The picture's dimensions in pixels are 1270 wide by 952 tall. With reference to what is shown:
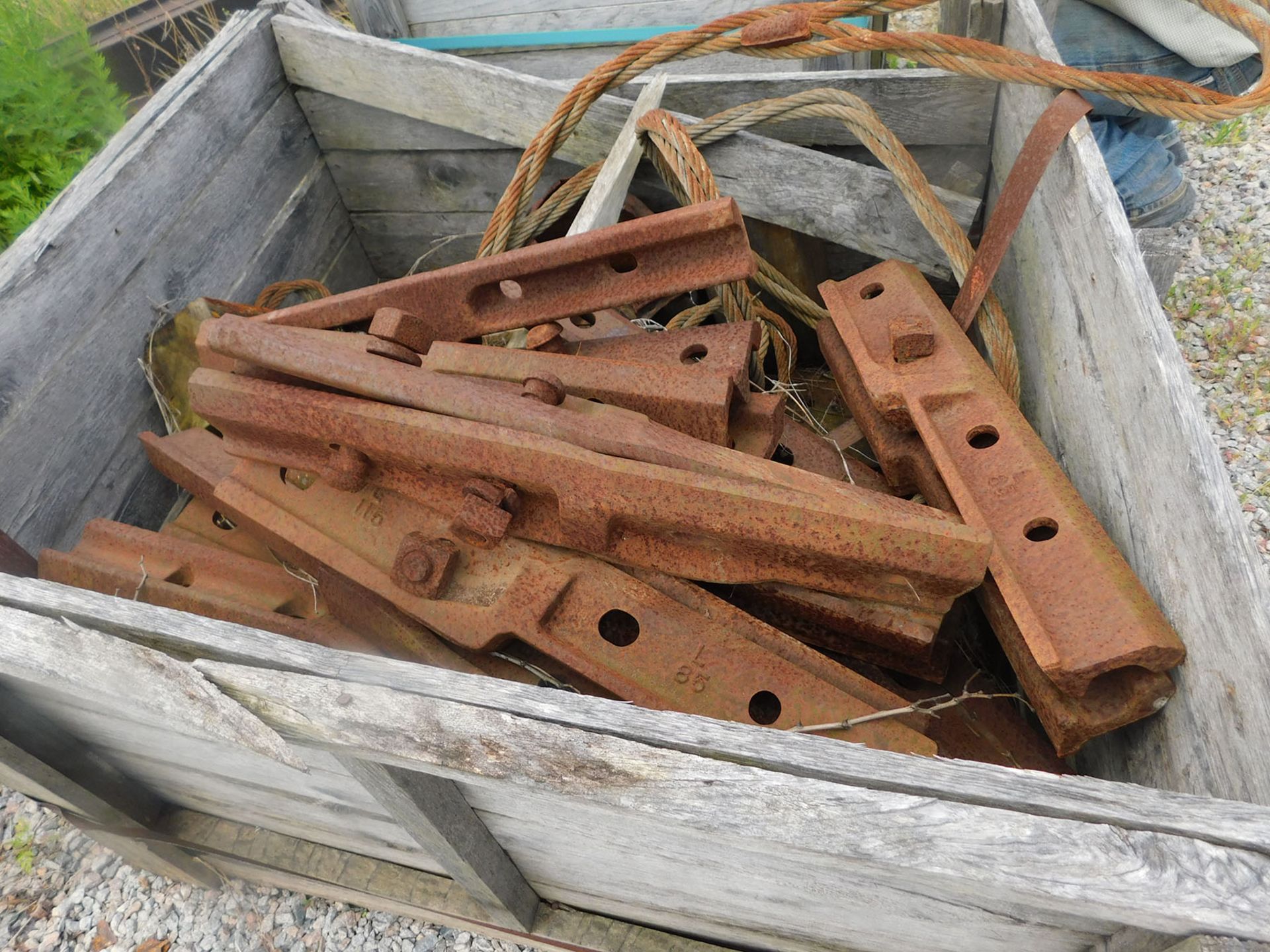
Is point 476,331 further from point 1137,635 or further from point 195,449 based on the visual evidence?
point 1137,635

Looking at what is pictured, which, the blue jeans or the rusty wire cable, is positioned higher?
the rusty wire cable

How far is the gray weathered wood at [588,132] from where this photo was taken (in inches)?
91.3

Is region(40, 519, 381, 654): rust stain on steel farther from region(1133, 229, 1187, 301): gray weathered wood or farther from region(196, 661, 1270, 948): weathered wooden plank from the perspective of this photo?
region(1133, 229, 1187, 301): gray weathered wood

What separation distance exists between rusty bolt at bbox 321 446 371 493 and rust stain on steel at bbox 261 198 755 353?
11.0 inches

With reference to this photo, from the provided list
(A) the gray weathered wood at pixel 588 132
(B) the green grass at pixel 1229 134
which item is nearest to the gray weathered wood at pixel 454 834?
(A) the gray weathered wood at pixel 588 132

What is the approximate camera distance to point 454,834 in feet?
5.83

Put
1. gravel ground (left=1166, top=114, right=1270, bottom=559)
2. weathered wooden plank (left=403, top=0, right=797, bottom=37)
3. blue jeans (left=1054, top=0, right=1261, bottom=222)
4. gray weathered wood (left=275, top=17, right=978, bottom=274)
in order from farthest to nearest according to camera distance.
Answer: weathered wooden plank (left=403, top=0, right=797, bottom=37) < gravel ground (left=1166, top=114, right=1270, bottom=559) < blue jeans (left=1054, top=0, right=1261, bottom=222) < gray weathered wood (left=275, top=17, right=978, bottom=274)

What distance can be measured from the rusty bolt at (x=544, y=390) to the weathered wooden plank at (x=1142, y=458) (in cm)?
104

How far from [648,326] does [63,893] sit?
254 centimetres

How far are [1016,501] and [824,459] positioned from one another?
18.7 inches

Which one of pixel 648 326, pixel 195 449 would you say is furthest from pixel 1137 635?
pixel 195 449

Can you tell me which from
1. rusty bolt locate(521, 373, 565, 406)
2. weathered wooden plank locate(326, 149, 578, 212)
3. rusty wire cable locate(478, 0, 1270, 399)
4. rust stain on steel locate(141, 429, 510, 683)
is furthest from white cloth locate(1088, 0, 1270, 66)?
rust stain on steel locate(141, 429, 510, 683)

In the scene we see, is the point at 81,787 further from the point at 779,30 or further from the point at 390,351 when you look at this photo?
the point at 779,30

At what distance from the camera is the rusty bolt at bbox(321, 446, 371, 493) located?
1774 mm
